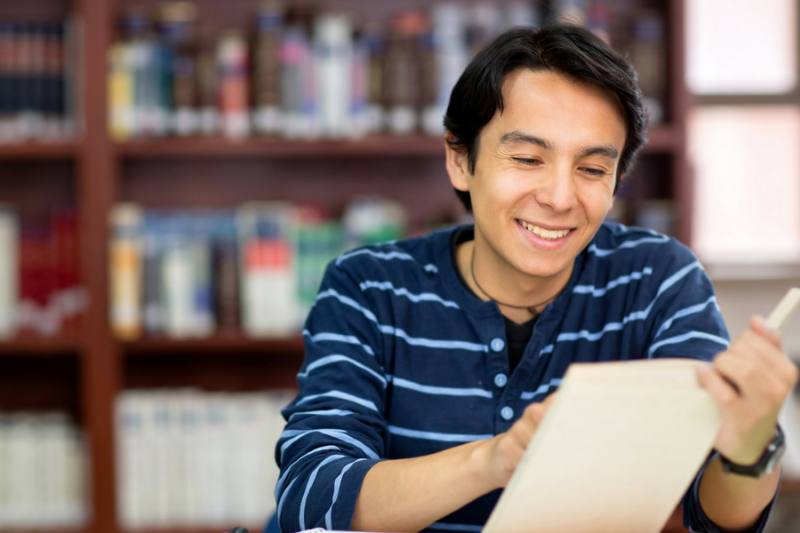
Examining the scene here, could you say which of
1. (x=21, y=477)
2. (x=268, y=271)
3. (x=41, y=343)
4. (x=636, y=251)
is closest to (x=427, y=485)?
(x=636, y=251)

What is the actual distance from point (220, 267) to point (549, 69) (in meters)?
1.29

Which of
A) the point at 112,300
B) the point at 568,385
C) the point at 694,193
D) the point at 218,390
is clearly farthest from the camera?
the point at 218,390

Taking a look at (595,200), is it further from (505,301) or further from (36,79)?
(36,79)

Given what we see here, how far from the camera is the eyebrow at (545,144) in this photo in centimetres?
96

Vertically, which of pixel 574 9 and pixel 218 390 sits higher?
pixel 574 9

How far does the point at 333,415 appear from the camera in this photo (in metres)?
0.93

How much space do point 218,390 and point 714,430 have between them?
6.42 feet

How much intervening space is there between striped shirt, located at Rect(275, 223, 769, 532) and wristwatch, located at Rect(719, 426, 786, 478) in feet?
0.64

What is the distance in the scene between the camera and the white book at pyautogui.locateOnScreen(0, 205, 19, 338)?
2.07m

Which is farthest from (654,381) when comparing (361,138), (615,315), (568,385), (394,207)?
(394,207)

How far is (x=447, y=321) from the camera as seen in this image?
1.08m

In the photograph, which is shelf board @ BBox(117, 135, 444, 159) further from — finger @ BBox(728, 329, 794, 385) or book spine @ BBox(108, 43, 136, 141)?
finger @ BBox(728, 329, 794, 385)

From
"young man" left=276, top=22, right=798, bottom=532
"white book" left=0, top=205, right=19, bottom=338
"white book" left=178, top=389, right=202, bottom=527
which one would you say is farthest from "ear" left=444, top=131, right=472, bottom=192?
"white book" left=0, top=205, right=19, bottom=338

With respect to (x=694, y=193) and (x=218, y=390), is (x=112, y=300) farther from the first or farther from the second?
(x=694, y=193)
